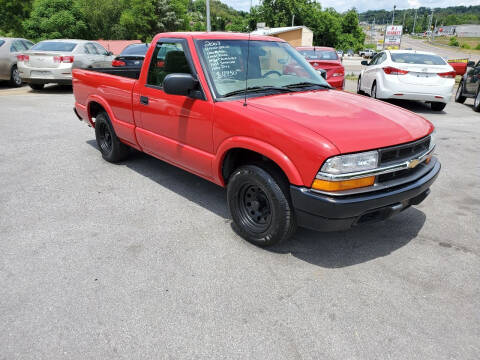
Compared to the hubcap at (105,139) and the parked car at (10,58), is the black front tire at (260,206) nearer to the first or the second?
the hubcap at (105,139)

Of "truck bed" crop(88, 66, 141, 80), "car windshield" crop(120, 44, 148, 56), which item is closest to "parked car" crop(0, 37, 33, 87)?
"car windshield" crop(120, 44, 148, 56)

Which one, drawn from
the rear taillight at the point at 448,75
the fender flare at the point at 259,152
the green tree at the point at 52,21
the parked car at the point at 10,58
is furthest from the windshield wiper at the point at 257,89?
the green tree at the point at 52,21

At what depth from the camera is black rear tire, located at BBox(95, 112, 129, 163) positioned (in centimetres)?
534

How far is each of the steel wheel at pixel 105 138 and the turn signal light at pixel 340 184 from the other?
3800mm

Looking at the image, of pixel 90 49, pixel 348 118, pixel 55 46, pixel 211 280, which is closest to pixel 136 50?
pixel 90 49

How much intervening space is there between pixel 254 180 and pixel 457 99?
11770 mm

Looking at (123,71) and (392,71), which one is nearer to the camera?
(123,71)

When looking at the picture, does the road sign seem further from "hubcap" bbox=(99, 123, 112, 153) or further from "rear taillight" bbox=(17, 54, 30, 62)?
"hubcap" bbox=(99, 123, 112, 153)

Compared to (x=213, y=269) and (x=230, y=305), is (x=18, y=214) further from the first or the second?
(x=230, y=305)

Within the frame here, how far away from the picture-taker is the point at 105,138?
5.68 metres

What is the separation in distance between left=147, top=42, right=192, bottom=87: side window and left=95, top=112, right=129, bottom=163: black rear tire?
4.49ft

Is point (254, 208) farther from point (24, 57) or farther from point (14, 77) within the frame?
point (14, 77)

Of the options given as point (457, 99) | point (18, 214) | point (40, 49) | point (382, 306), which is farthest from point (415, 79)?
point (40, 49)

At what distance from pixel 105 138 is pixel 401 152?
4288 mm
